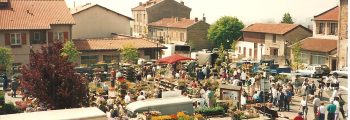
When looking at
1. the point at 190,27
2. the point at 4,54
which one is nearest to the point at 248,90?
the point at 4,54

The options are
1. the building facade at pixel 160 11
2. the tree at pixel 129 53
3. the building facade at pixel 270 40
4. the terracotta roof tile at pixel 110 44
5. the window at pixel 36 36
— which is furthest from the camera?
the building facade at pixel 160 11

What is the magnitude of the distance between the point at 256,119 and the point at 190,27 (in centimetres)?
4980

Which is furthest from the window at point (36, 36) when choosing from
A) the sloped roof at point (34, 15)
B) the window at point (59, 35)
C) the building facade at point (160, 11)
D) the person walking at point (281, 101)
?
the building facade at point (160, 11)

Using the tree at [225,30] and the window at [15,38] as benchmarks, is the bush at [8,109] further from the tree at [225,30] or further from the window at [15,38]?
the tree at [225,30]

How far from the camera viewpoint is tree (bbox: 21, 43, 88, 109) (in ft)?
61.1

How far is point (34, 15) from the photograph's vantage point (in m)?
43.1

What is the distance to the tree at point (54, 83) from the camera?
61.1 feet

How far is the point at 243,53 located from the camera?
204 ft

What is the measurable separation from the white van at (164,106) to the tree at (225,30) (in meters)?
50.1

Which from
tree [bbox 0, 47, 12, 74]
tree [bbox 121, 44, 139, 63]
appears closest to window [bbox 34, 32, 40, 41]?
tree [bbox 0, 47, 12, 74]

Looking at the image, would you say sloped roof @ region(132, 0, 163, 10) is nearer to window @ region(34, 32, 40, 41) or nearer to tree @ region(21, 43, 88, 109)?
window @ region(34, 32, 40, 41)

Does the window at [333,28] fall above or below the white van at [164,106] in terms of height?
above

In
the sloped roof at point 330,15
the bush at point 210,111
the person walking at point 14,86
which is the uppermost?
the sloped roof at point 330,15

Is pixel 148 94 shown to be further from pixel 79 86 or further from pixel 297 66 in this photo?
pixel 297 66
